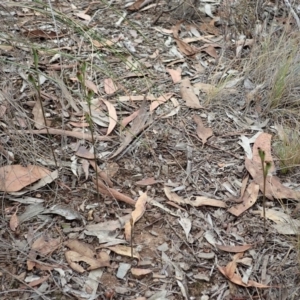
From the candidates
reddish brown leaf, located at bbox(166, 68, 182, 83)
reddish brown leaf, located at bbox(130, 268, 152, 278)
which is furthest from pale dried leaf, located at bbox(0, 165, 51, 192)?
reddish brown leaf, located at bbox(166, 68, 182, 83)

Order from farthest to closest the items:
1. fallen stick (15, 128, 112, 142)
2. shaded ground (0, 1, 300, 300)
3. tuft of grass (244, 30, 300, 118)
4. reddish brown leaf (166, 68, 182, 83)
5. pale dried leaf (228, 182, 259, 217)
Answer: reddish brown leaf (166, 68, 182, 83) < tuft of grass (244, 30, 300, 118) < fallen stick (15, 128, 112, 142) < pale dried leaf (228, 182, 259, 217) < shaded ground (0, 1, 300, 300)

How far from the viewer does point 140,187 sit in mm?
2125

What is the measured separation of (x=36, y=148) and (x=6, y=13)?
747 millimetres

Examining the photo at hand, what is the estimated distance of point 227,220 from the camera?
79.9 inches

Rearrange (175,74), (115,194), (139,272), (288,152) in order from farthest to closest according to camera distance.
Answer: (175,74), (288,152), (115,194), (139,272)

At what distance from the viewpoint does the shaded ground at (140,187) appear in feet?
5.98

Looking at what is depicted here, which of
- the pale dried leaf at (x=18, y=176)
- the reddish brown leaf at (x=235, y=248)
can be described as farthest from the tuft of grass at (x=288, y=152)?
the pale dried leaf at (x=18, y=176)

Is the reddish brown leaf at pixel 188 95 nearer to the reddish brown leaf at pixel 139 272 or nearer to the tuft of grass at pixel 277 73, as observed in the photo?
the tuft of grass at pixel 277 73

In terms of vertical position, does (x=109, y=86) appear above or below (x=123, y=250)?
above

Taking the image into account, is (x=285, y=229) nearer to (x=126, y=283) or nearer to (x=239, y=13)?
(x=126, y=283)

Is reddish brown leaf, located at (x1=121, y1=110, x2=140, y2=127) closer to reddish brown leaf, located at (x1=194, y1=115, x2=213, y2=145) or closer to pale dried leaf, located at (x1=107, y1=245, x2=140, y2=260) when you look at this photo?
reddish brown leaf, located at (x1=194, y1=115, x2=213, y2=145)

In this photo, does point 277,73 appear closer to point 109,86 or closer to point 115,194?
point 109,86

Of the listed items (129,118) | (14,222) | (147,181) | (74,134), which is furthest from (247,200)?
(14,222)

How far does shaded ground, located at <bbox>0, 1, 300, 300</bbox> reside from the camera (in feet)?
5.98
